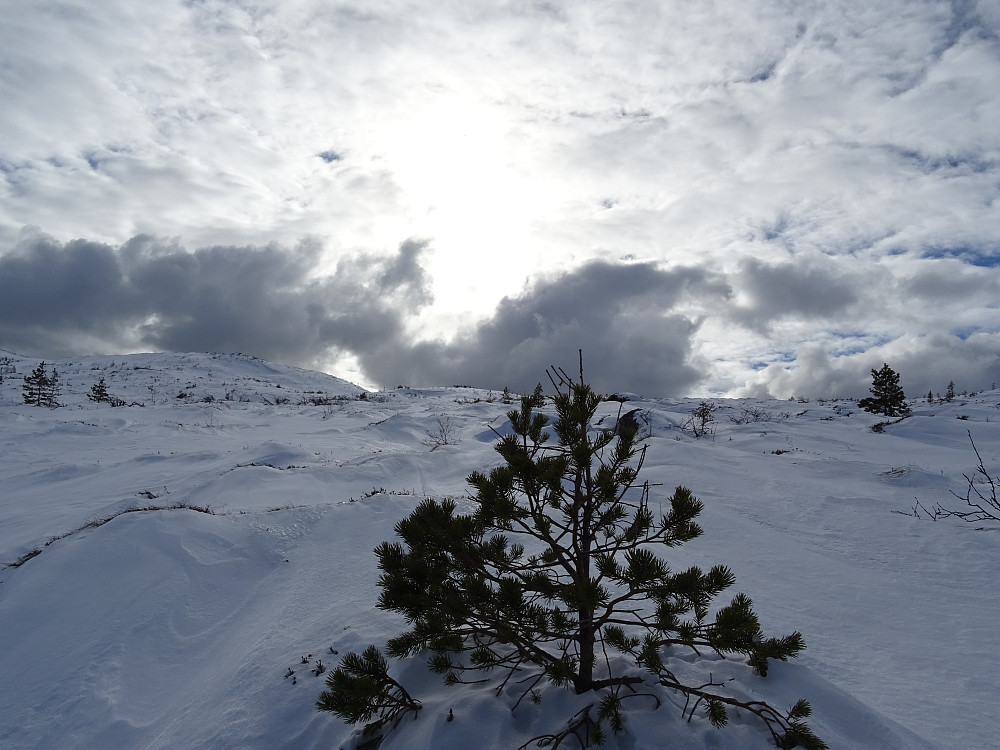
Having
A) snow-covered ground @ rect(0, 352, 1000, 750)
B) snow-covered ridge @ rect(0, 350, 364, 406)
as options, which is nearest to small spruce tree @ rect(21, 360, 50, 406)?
snow-covered ridge @ rect(0, 350, 364, 406)

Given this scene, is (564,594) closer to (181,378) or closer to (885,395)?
(885,395)

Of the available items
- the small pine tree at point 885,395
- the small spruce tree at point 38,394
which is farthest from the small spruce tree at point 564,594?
the small spruce tree at point 38,394

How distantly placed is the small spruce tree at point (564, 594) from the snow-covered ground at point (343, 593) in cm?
15

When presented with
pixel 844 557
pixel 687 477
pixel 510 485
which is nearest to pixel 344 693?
pixel 510 485

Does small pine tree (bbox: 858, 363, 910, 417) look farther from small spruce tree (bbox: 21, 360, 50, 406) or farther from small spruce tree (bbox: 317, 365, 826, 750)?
small spruce tree (bbox: 21, 360, 50, 406)

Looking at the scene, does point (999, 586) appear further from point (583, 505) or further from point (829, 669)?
point (583, 505)

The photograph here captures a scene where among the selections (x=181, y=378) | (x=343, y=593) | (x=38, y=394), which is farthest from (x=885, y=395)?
(x=181, y=378)

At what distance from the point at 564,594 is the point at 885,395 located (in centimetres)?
1783

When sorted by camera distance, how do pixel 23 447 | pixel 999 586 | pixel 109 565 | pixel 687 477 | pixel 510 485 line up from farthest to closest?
1. pixel 23 447
2. pixel 687 477
3. pixel 109 565
4. pixel 999 586
5. pixel 510 485

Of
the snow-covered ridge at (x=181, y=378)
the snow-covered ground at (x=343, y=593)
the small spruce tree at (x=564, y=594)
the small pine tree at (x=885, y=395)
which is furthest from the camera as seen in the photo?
the snow-covered ridge at (x=181, y=378)

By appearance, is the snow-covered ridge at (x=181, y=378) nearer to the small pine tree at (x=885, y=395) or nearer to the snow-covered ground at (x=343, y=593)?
the snow-covered ground at (x=343, y=593)

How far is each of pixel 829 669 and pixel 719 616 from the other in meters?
1.39

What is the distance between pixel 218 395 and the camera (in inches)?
929

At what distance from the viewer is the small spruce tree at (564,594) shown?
7.68 feet
